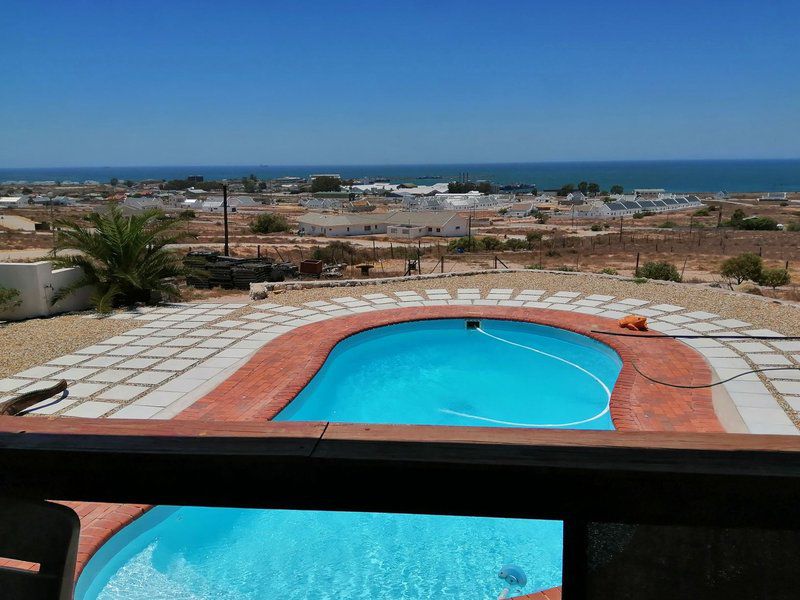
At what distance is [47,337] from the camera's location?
33.5ft

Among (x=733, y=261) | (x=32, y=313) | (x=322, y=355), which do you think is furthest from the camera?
(x=733, y=261)

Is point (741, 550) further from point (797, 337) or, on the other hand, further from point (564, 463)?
point (797, 337)

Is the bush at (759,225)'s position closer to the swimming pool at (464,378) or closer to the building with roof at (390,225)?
the building with roof at (390,225)

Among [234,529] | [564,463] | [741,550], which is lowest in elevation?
[234,529]

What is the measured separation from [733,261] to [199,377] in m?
18.5

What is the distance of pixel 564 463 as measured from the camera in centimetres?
108

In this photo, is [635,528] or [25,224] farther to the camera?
[25,224]

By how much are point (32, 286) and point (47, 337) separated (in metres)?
2.05

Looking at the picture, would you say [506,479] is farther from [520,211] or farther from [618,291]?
[520,211]

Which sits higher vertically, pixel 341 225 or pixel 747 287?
pixel 341 225

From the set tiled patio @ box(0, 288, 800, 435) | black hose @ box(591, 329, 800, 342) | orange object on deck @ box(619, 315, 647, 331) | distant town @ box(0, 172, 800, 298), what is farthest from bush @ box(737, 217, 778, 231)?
orange object on deck @ box(619, 315, 647, 331)

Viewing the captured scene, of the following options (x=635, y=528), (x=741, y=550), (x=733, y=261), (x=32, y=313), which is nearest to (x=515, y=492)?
(x=635, y=528)

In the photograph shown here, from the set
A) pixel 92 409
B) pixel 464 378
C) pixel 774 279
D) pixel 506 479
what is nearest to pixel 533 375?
pixel 464 378

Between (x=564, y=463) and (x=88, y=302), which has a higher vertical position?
(x=564, y=463)
